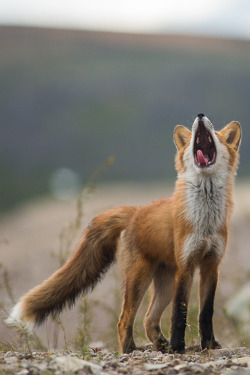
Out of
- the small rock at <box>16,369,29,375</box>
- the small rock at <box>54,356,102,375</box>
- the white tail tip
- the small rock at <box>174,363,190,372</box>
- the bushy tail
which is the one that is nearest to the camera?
the small rock at <box>16,369,29,375</box>

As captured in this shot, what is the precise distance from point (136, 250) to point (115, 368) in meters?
1.75

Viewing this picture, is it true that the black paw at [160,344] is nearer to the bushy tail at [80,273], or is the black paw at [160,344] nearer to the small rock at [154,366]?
the bushy tail at [80,273]

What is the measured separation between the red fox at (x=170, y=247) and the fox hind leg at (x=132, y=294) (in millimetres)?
10

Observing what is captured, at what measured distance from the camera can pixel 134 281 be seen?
5.84 m

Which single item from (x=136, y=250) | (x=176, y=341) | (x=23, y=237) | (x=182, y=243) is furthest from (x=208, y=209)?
(x=23, y=237)

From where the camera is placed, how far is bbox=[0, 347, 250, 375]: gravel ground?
4117 millimetres

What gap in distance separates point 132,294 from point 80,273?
629 mm

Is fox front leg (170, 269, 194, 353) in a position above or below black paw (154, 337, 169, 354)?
above

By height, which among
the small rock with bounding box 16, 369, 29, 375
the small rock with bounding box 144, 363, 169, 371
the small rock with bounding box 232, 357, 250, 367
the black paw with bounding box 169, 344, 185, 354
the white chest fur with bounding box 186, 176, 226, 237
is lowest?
the small rock with bounding box 16, 369, 29, 375

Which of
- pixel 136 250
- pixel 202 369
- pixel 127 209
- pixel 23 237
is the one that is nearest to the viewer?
pixel 202 369

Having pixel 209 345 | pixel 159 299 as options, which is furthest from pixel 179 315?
pixel 159 299

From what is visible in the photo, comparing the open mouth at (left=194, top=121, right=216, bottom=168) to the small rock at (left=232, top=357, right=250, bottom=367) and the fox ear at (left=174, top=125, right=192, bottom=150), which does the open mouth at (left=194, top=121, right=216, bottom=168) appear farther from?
the small rock at (left=232, top=357, right=250, bottom=367)

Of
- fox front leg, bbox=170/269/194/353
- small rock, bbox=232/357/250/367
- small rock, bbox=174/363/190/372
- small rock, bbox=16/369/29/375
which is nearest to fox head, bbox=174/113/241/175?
fox front leg, bbox=170/269/194/353

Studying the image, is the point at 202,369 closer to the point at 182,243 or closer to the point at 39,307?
the point at 182,243
